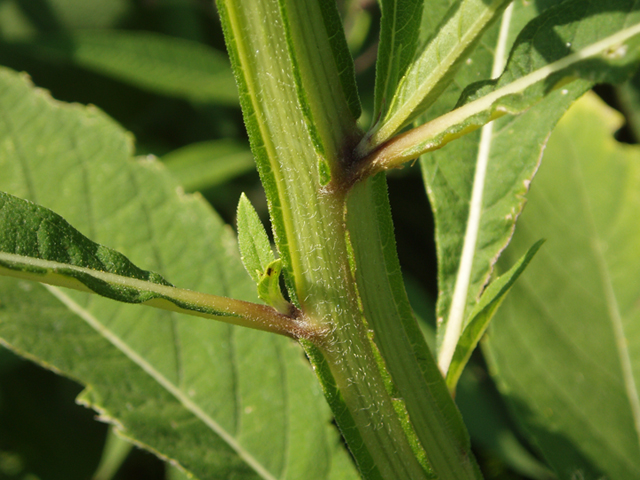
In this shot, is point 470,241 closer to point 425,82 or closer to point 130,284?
point 425,82

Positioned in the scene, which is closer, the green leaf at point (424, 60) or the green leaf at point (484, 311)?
the green leaf at point (424, 60)

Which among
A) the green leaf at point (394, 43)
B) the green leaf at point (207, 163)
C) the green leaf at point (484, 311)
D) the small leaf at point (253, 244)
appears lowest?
the green leaf at point (484, 311)

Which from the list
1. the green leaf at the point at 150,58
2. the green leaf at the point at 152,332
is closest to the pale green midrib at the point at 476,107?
the green leaf at the point at 152,332

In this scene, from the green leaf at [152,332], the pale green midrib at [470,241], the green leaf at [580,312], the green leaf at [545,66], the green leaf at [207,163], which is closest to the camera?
the green leaf at [545,66]

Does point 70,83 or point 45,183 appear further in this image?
point 70,83

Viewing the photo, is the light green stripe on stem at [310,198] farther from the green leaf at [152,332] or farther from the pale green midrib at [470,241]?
the green leaf at [152,332]

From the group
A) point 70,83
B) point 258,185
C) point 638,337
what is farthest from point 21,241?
point 70,83

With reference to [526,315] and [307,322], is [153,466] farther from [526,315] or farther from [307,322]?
[307,322]
